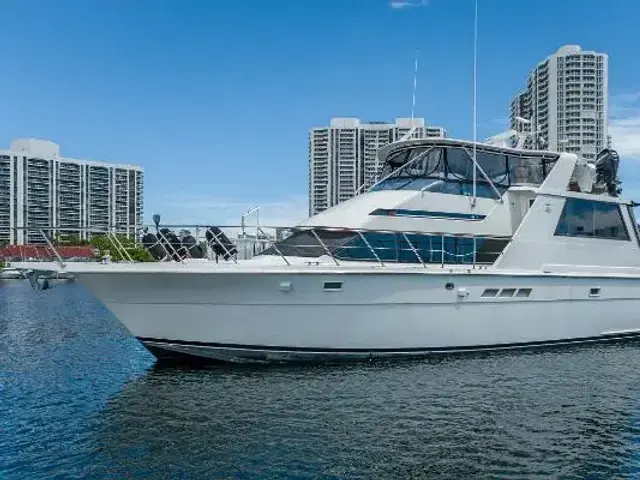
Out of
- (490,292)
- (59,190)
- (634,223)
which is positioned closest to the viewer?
(490,292)

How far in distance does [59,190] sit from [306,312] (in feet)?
348

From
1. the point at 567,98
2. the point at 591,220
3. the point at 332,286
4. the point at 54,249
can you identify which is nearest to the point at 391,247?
the point at 332,286

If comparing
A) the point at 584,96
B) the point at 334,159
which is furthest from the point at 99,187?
the point at 584,96

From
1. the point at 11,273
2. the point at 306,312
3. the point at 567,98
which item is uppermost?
the point at 567,98

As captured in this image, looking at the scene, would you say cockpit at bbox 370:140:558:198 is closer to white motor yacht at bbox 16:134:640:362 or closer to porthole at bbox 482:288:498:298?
white motor yacht at bbox 16:134:640:362

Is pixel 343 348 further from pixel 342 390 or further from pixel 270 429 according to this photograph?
pixel 270 429

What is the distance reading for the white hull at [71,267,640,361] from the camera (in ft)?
44.6

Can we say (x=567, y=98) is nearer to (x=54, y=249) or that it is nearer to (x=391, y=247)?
(x=391, y=247)

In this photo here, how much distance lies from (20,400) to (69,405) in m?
1.21

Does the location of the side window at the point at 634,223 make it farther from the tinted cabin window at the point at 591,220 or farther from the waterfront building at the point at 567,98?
the waterfront building at the point at 567,98

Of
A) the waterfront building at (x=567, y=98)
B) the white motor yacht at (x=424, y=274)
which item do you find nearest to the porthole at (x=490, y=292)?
the white motor yacht at (x=424, y=274)

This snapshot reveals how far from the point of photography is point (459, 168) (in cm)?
1736

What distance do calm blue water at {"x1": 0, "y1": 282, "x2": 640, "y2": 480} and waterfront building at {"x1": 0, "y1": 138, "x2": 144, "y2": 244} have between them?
97.5 m

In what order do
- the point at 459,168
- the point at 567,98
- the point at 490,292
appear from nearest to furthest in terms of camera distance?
the point at 490,292 → the point at 459,168 → the point at 567,98
